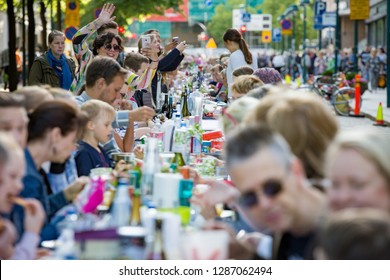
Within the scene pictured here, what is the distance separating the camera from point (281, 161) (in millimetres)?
4055

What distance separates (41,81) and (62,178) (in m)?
10.7

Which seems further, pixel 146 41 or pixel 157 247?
pixel 146 41

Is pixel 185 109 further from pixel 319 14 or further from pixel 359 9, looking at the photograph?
pixel 319 14

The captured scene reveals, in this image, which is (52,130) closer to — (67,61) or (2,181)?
(2,181)

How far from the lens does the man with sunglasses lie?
4035 millimetres

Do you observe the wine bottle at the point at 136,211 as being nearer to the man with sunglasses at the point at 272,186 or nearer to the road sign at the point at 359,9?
the man with sunglasses at the point at 272,186

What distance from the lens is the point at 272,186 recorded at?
402 centimetres

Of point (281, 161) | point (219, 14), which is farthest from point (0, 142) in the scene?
point (219, 14)

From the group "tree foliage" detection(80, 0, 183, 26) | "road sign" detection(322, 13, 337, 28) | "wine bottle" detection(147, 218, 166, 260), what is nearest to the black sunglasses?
"wine bottle" detection(147, 218, 166, 260)

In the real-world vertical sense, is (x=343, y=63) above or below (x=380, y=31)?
below

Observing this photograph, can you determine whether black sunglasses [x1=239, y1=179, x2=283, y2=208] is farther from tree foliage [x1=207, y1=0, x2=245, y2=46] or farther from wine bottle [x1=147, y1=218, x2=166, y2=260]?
tree foliage [x1=207, y1=0, x2=245, y2=46]

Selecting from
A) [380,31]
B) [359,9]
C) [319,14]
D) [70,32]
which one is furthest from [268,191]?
[380,31]

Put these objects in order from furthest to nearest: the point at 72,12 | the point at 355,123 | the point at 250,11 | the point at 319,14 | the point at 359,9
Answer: the point at 250,11, the point at 319,14, the point at 359,9, the point at 72,12, the point at 355,123

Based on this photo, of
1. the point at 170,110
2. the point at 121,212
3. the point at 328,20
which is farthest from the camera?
the point at 328,20
